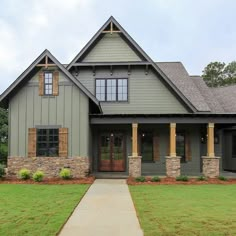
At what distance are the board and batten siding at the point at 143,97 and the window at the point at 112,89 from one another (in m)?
0.24

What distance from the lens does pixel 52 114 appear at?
54.7 feet

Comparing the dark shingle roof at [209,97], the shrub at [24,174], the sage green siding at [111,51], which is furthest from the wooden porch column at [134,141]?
the dark shingle roof at [209,97]

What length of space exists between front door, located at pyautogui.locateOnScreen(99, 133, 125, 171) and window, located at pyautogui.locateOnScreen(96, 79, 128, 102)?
2133 mm

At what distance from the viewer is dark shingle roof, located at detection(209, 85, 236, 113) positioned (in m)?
21.2

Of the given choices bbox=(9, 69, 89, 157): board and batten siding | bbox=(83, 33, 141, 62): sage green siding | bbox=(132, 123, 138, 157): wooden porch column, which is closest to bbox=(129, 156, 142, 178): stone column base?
bbox=(132, 123, 138, 157): wooden porch column

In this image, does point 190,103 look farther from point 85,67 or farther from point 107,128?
point 85,67

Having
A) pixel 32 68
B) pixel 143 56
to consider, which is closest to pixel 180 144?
pixel 143 56

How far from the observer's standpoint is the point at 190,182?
15227 mm

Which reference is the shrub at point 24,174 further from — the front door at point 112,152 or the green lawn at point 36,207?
the front door at point 112,152

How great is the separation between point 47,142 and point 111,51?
6484mm

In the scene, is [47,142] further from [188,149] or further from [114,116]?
[188,149]

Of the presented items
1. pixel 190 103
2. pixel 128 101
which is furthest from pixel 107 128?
pixel 190 103

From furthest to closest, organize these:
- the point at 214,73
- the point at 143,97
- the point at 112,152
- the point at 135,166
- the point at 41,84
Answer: the point at 214,73
the point at 112,152
the point at 143,97
the point at 41,84
the point at 135,166

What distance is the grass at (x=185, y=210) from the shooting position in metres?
6.94
